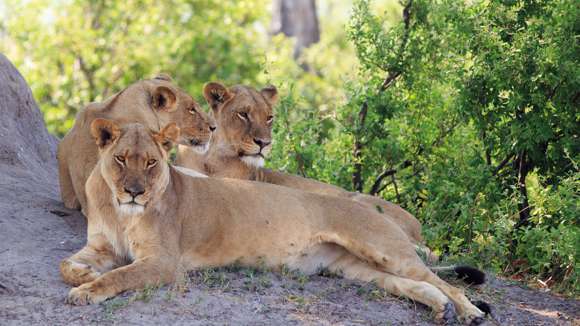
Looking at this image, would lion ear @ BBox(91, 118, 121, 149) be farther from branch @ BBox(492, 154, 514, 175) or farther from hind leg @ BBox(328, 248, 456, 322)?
branch @ BBox(492, 154, 514, 175)

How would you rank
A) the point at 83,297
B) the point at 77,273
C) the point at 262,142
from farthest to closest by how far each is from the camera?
the point at 262,142, the point at 77,273, the point at 83,297

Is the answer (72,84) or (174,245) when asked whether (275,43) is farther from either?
(174,245)

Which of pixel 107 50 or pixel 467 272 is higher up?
pixel 107 50

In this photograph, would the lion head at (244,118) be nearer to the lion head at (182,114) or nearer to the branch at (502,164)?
the lion head at (182,114)

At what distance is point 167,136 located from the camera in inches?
212

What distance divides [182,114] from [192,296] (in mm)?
1982

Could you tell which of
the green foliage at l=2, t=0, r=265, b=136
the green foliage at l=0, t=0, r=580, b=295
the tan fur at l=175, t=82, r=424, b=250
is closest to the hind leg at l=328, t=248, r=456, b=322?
the green foliage at l=0, t=0, r=580, b=295

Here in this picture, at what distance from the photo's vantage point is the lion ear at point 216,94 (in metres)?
7.17

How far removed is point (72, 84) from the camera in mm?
14438

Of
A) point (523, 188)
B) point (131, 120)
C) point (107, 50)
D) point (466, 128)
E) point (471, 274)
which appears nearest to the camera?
point (471, 274)

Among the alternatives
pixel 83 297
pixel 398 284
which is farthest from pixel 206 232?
pixel 398 284

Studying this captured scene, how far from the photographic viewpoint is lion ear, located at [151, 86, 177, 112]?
6.55 meters

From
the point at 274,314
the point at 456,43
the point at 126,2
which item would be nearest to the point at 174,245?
the point at 274,314

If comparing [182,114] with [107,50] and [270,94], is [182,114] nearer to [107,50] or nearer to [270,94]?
[270,94]
